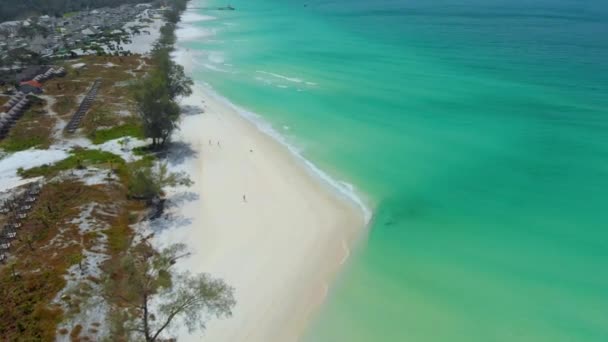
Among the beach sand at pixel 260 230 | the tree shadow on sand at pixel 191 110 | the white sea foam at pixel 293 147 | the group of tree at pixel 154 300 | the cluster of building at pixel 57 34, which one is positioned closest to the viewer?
the group of tree at pixel 154 300

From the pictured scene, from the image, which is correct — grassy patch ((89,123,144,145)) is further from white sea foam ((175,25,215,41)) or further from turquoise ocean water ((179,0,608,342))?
white sea foam ((175,25,215,41))

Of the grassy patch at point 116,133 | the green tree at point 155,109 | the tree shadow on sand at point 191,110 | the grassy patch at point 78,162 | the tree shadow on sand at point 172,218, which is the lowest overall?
the tree shadow on sand at point 172,218

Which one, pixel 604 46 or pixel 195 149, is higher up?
pixel 604 46

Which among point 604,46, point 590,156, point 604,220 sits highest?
point 604,46

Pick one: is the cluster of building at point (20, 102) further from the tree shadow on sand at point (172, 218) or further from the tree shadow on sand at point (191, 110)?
the tree shadow on sand at point (172, 218)

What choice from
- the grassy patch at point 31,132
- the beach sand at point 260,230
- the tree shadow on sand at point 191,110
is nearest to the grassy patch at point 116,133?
the grassy patch at point 31,132

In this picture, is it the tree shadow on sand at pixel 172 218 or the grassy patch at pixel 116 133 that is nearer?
the tree shadow on sand at pixel 172 218

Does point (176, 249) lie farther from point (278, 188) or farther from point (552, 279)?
point (552, 279)

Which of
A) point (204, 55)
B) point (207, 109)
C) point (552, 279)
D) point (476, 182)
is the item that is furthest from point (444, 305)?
point (204, 55)
